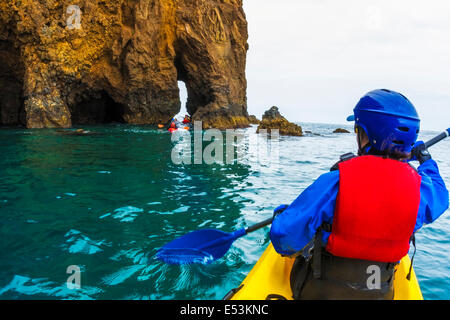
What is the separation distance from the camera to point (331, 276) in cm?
164

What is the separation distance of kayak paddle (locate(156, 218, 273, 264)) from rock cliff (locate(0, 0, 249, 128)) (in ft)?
65.4

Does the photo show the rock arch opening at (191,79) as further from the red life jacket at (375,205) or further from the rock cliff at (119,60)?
Answer: the red life jacket at (375,205)

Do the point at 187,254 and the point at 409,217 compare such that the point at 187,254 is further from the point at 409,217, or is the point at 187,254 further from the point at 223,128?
the point at 223,128

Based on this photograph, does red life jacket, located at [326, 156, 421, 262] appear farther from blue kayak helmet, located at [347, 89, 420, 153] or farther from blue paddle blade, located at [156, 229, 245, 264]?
blue paddle blade, located at [156, 229, 245, 264]

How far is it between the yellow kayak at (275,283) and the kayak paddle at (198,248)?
2.03ft

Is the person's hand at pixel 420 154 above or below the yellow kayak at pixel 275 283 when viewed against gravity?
above

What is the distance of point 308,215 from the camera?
1.46 meters

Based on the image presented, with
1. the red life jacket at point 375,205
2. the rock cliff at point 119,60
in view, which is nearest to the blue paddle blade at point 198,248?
the red life jacket at point 375,205

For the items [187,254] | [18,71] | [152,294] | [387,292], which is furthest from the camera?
[18,71]

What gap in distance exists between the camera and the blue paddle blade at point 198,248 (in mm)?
2982

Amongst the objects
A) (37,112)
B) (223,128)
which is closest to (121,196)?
(37,112)

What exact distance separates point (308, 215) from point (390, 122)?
2.26 ft

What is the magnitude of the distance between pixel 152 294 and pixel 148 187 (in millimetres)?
3569

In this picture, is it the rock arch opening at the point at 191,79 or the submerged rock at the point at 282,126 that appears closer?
the submerged rock at the point at 282,126
